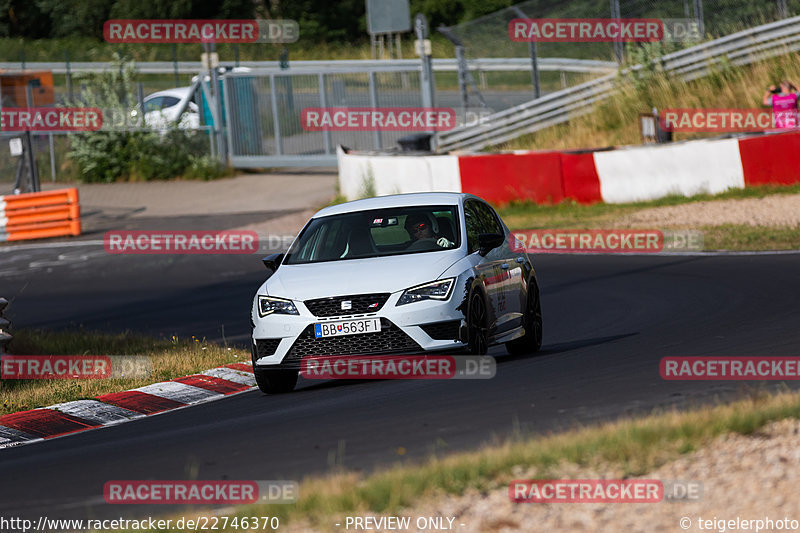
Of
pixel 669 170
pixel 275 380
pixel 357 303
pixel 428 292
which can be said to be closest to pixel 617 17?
pixel 669 170

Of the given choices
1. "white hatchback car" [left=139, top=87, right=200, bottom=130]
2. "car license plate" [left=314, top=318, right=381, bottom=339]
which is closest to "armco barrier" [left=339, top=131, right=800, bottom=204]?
"white hatchback car" [left=139, top=87, right=200, bottom=130]

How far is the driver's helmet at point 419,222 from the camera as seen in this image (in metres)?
10.8

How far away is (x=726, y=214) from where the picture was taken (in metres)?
22.0

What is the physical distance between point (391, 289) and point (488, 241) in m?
1.28

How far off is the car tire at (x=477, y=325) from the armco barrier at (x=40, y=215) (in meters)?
20.0

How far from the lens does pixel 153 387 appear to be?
11.5 meters

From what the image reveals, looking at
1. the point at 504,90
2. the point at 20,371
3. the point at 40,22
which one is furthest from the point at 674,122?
the point at 40,22

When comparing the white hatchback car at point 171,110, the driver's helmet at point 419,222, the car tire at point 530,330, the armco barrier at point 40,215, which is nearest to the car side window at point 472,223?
the driver's helmet at point 419,222

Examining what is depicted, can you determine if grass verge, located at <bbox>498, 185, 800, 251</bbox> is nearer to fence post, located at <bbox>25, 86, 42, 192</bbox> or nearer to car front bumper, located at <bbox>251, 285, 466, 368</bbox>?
car front bumper, located at <bbox>251, 285, 466, 368</bbox>

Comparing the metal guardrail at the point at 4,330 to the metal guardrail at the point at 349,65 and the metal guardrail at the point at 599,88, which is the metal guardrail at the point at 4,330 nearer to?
the metal guardrail at the point at 599,88

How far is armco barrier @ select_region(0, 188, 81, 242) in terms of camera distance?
93.9 ft

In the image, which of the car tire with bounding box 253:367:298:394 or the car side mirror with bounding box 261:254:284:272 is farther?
the car side mirror with bounding box 261:254:284:272

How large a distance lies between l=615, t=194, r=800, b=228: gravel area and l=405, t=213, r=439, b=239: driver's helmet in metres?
11.2

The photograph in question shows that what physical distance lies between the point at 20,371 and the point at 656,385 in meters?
6.49
